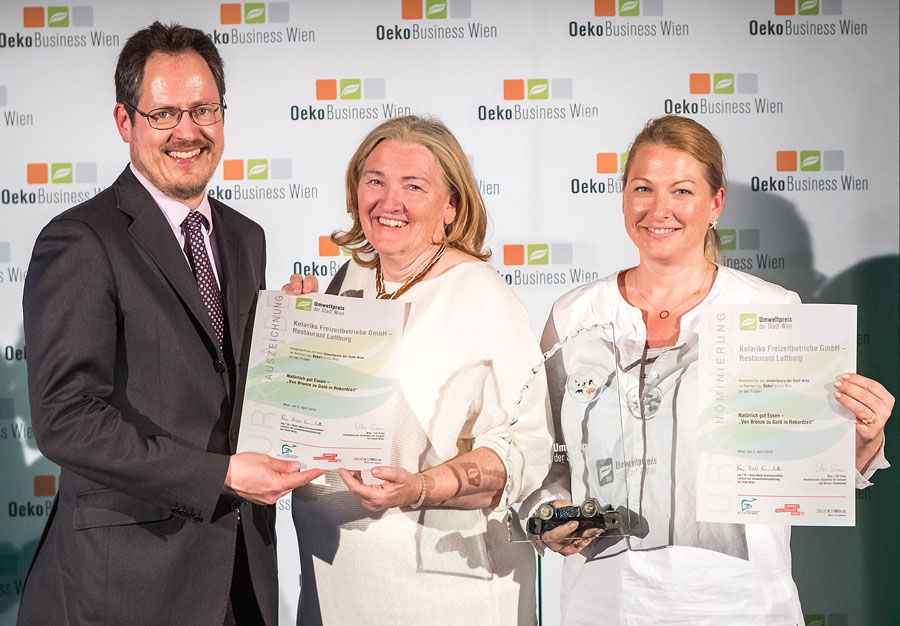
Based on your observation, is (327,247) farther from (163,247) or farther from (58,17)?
(58,17)

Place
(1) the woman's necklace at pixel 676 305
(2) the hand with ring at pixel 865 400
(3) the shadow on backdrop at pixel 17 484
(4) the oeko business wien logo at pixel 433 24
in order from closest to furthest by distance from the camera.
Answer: (2) the hand with ring at pixel 865 400
(1) the woman's necklace at pixel 676 305
(4) the oeko business wien logo at pixel 433 24
(3) the shadow on backdrop at pixel 17 484

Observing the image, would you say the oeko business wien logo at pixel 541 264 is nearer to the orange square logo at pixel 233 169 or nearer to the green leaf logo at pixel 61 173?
the orange square logo at pixel 233 169

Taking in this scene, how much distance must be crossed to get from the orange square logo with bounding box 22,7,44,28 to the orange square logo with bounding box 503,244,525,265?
82.6 inches

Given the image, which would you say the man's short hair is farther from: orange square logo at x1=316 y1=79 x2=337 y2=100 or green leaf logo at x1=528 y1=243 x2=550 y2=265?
green leaf logo at x1=528 y1=243 x2=550 y2=265

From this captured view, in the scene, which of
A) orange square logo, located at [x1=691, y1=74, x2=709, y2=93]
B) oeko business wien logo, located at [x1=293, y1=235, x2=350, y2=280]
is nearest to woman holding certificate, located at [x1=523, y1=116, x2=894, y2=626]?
orange square logo, located at [x1=691, y1=74, x2=709, y2=93]

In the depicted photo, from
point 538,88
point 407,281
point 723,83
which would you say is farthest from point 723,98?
point 407,281

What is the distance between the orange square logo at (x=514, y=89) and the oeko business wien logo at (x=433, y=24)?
7.7 inches

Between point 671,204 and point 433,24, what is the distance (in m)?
1.43

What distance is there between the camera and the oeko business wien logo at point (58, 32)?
11.2ft

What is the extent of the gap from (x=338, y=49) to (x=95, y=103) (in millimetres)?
1015

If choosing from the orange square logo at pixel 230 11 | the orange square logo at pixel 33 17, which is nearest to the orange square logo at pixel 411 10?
the orange square logo at pixel 230 11

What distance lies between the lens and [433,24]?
3424 mm

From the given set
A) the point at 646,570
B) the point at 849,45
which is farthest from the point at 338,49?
the point at 646,570

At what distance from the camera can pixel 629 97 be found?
3418 millimetres
